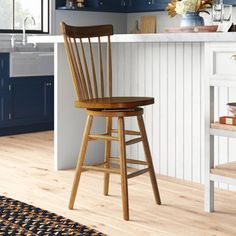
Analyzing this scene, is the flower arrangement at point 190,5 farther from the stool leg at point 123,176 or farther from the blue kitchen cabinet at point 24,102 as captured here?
the blue kitchen cabinet at point 24,102

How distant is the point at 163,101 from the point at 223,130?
1013 mm

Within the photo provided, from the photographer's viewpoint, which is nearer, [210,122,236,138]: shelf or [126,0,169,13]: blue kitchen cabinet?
[210,122,236,138]: shelf

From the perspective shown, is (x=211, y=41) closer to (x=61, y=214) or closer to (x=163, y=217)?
(x=163, y=217)

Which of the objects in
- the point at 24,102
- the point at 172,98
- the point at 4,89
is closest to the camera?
the point at 172,98

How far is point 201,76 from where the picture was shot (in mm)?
3619

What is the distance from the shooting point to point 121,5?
6789 millimetres

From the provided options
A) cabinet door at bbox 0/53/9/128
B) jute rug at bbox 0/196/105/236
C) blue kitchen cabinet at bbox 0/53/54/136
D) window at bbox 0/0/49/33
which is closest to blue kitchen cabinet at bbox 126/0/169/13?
window at bbox 0/0/49/33

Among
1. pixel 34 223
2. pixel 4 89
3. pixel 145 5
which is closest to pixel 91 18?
pixel 145 5

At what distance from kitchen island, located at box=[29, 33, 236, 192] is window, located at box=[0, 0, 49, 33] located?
250 cm

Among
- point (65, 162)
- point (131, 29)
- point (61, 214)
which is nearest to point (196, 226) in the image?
point (61, 214)

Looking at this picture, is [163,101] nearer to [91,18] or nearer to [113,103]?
[113,103]

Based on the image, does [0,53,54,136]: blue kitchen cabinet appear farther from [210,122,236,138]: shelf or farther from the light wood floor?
[210,122,236,138]: shelf

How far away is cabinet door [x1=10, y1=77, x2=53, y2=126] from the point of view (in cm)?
601

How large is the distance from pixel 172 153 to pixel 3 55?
2597mm
